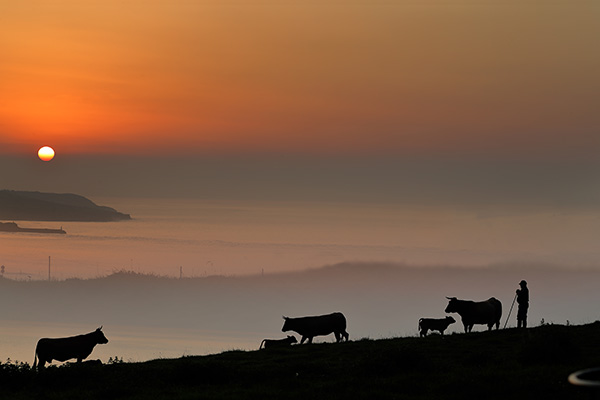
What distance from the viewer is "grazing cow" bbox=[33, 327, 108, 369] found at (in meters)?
36.3

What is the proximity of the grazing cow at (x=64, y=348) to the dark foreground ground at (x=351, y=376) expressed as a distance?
837cm

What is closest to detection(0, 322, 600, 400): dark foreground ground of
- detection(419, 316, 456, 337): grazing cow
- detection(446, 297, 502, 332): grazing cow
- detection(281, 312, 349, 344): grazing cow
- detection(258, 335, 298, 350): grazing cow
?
detection(446, 297, 502, 332): grazing cow

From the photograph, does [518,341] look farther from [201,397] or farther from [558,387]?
[201,397]

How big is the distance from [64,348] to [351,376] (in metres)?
16.5

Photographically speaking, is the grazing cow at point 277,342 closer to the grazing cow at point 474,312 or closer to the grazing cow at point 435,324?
the grazing cow at point 435,324

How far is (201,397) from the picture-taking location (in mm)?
22672

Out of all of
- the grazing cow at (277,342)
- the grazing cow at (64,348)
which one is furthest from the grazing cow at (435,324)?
the grazing cow at (64,348)

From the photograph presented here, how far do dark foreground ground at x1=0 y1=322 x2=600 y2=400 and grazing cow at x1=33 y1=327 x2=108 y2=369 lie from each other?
837cm

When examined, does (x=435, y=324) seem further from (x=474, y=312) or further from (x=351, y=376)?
(x=351, y=376)

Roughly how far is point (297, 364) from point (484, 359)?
19.0ft

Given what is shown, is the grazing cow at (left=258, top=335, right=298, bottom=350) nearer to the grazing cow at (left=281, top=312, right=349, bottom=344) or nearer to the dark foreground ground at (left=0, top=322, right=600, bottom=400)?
the grazing cow at (left=281, top=312, right=349, bottom=344)

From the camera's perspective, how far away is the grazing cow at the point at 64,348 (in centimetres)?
3634

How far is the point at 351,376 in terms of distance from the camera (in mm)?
24766

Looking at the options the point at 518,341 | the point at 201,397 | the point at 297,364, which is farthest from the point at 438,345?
the point at 201,397
